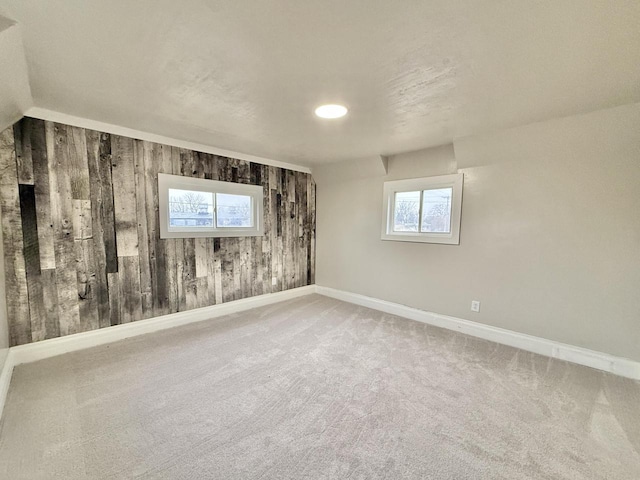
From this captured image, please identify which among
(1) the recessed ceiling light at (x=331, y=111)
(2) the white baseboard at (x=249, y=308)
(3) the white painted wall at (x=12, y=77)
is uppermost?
(1) the recessed ceiling light at (x=331, y=111)

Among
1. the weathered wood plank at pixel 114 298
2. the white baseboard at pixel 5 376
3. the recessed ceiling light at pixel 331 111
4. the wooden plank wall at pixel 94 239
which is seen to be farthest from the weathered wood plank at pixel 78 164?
the recessed ceiling light at pixel 331 111

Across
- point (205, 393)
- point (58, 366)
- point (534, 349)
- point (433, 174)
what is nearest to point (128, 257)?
point (58, 366)

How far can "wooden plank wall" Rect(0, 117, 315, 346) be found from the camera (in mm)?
2289

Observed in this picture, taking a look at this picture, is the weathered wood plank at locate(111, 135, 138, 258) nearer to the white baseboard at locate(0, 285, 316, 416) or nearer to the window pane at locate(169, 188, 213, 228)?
the window pane at locate(169, 188, 213, 228)

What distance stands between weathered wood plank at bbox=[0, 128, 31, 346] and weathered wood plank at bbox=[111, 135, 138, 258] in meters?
0.68

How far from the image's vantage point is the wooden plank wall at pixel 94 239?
2.29 metres

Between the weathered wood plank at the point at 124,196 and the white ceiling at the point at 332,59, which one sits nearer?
the white ceiling at the point at 332,59

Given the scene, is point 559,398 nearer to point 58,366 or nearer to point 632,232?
point 632,232

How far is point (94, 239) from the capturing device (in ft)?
8.67

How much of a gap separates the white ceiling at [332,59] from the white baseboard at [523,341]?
83.4 inches

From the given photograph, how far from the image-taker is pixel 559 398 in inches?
75.2

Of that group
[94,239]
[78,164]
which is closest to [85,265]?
[94,239]

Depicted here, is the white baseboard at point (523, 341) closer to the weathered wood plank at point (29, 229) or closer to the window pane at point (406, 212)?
the window pane at point (406, 212)

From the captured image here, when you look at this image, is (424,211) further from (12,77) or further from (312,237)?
(12,77)
